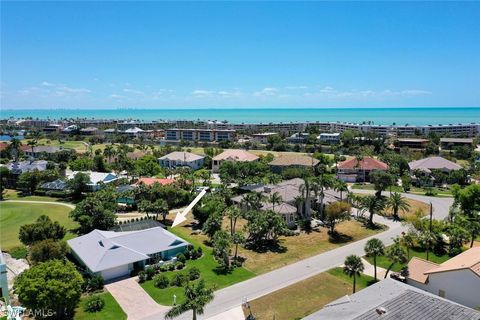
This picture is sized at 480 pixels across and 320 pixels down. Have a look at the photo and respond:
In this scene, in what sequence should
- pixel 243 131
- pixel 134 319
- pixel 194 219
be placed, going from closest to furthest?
pixel 134 319, pixel 194 219, pixel 243 131

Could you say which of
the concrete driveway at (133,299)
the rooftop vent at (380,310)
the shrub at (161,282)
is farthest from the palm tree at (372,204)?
the concrete driveway at (133,299)

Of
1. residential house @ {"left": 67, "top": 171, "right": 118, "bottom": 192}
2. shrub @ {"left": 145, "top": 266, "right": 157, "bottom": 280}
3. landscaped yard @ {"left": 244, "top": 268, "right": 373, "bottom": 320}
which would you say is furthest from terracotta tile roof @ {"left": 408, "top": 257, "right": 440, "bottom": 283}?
residential house @ {"left": 67, "top": 171, "right": 118, "bottom": 192}

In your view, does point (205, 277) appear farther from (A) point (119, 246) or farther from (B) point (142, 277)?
(A) point (119, 246)

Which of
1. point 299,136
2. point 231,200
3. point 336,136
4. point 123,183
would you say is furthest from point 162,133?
point 231,200

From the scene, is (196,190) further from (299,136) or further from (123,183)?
(299,136)

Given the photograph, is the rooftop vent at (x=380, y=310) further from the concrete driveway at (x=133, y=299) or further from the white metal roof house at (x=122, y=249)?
the white metal roof house at (x=122, y=249)

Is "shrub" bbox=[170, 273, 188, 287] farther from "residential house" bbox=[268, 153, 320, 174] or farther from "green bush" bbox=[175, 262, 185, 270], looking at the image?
"residential house" bbox=[268, 153, 320, 174]

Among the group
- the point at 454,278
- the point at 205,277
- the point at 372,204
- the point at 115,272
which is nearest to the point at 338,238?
the point at 372,204
